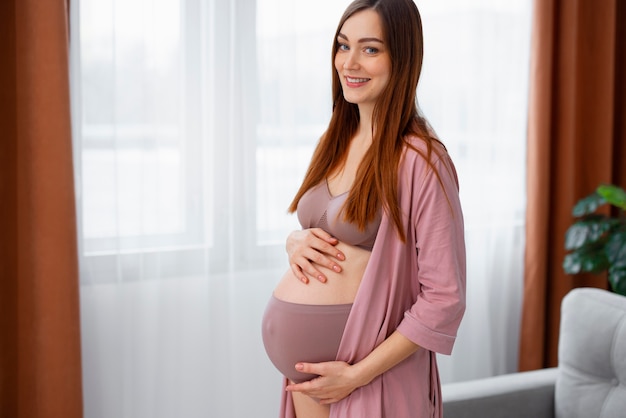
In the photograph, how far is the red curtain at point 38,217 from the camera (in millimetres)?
2039

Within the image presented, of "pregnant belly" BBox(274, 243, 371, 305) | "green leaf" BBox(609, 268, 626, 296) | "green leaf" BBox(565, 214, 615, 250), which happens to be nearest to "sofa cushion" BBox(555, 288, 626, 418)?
"green leaf" BBox(609, 268, 626, 296)

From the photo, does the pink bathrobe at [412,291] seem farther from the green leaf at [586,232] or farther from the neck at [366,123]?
the green leaf at [586,232]

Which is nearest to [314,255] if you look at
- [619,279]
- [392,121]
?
[392,121]

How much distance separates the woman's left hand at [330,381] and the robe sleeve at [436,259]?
0.44 ft

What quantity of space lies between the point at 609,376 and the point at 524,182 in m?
1.20

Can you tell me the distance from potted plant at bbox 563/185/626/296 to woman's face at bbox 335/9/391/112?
159cm

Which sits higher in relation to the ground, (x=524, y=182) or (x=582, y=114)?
(x=582, y=114)

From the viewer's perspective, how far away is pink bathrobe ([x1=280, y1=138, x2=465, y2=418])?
133 cm

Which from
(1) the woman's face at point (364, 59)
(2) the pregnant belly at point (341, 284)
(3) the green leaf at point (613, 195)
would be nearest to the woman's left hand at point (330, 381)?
(2) the pregnant belly at point (341, 284)

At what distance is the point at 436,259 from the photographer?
52.3 inches

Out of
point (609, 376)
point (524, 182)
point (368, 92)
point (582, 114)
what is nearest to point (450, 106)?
point (524, 182)

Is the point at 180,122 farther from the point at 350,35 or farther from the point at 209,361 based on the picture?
the point at 350,35

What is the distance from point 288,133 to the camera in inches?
98.1

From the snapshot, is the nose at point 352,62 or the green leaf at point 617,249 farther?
the green leaf at point 617,249
